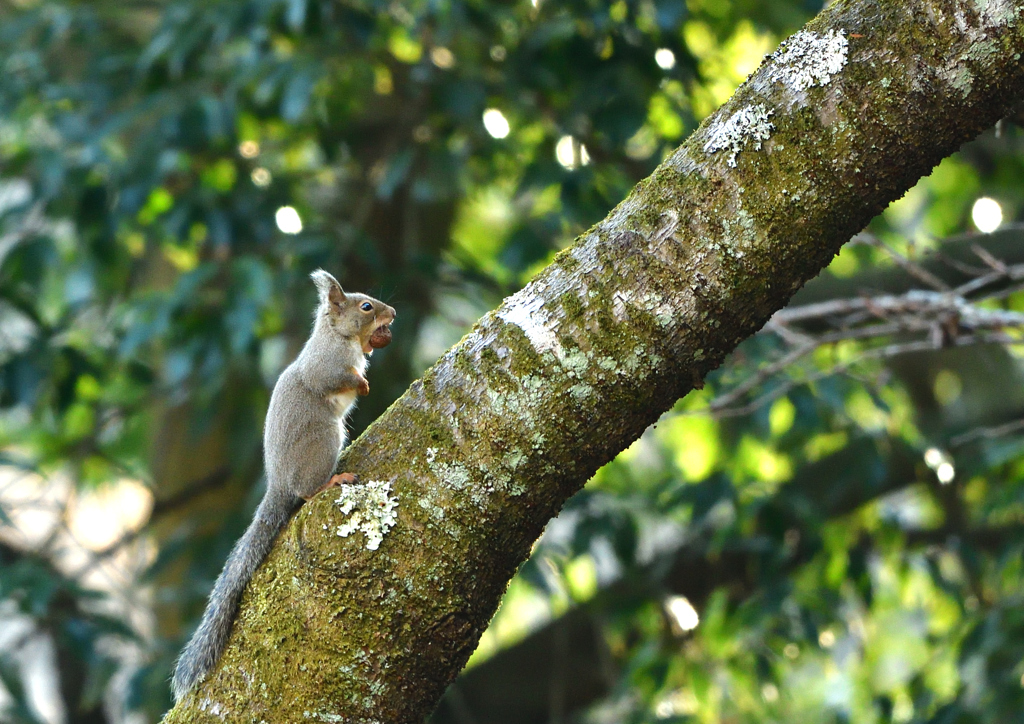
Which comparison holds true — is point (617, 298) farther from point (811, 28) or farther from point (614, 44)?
point (614, 44)

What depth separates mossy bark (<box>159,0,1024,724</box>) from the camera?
168 centimetres

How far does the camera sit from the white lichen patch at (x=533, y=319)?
1.78 meters

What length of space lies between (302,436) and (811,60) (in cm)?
148

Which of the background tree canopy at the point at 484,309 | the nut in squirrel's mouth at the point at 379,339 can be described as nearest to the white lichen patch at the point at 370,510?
the nut in squirrel's mouth at the point at 379,339

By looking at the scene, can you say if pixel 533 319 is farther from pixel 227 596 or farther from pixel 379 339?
pixel 379 339

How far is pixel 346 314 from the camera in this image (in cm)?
317

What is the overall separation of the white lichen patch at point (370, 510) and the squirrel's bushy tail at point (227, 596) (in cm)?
34

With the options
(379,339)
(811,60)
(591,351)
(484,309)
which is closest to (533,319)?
(591,351)

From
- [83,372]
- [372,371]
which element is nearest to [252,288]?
[372,371]

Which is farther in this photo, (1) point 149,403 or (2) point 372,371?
(1) point 149,403

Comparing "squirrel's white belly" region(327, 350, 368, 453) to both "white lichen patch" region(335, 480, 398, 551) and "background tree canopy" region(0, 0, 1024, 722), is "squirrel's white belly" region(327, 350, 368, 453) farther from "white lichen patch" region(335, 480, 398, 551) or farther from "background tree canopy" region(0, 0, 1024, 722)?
"background tree canopy" region(0, 0, 1024, 722)

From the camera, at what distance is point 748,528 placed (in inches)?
191

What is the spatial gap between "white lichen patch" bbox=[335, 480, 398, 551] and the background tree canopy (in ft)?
6.85

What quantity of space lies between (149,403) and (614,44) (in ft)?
9.66
